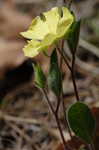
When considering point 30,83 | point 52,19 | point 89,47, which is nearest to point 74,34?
point 52,19

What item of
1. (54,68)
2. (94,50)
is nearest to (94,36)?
(94,50)

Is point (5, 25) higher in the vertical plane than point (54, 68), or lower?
lower

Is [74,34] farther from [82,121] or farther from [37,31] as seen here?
[82,121]

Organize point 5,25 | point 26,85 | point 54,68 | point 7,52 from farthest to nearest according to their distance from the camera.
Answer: point 5,25 → point 7,52 → point 26,85 → point 54,68

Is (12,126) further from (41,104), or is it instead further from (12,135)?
(41,104)

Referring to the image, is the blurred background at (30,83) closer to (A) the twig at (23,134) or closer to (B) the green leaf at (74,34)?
(A) the twig at (23,134)

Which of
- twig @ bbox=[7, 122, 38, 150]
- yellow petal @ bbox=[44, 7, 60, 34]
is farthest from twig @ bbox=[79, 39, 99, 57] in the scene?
yellow petal @ bbox=[44, 7, 60, 34]
